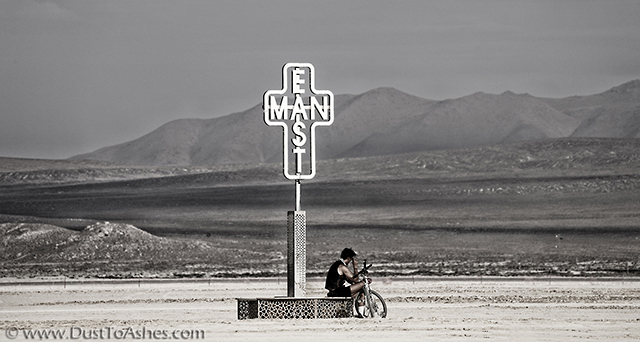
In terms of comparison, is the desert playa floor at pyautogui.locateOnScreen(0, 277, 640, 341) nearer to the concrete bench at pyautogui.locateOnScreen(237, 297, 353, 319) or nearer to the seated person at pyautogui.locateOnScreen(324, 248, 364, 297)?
the concrete bench at pyautogui.locateOnScreen(237, 297, 353, 319)

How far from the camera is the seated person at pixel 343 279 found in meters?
21.3

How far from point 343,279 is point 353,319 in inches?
30.3

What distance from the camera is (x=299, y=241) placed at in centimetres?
2247

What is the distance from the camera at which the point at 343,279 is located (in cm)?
2170

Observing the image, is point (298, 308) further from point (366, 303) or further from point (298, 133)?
point (298, 133)

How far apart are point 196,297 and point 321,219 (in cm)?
5457

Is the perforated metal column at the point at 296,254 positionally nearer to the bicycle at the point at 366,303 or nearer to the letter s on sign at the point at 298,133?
the bicycle at the point at 366,303

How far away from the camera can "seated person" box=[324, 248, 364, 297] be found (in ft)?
70.0

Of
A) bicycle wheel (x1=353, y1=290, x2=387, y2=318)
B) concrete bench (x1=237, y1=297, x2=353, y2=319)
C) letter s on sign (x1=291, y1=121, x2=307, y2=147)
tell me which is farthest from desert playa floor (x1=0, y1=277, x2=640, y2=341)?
letter s on sign (x1=291, y1=121, x2=307, y2=147)

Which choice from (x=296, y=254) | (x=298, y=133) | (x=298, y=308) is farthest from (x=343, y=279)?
(x=298, y=133)

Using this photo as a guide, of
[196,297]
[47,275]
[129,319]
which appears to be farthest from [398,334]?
[47,275]

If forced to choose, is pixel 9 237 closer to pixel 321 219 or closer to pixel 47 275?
pixel 47 275

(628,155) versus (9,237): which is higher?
(628,155)

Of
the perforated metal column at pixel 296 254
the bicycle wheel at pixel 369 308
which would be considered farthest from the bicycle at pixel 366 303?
the perforated metal column at pixel 296 254
